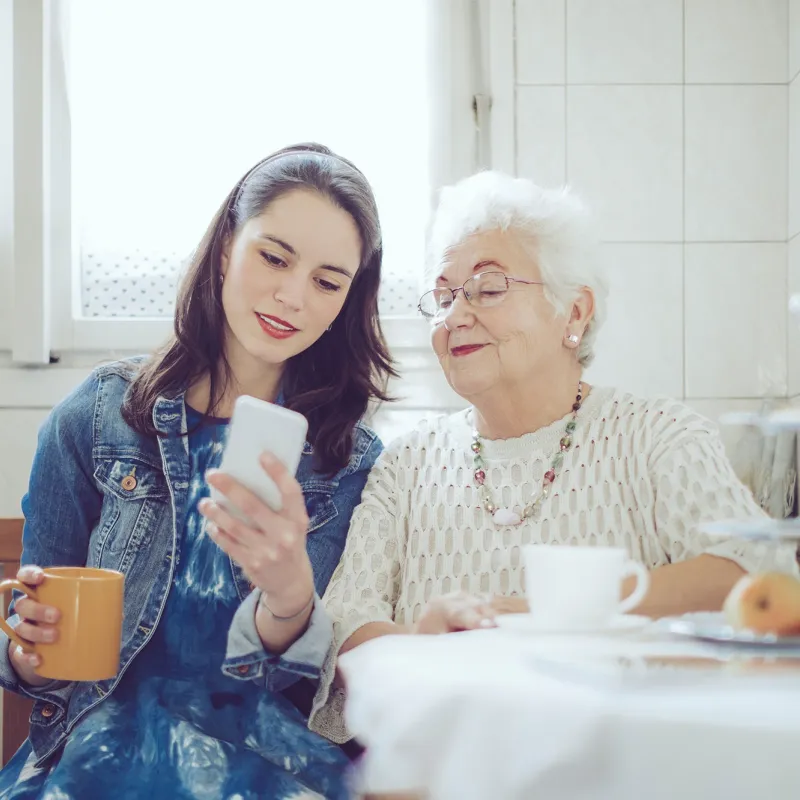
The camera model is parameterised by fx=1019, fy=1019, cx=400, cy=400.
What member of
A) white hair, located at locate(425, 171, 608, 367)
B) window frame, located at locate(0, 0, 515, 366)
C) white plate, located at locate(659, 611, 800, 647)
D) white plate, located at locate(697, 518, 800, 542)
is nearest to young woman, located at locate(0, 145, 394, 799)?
white hair, located at locate(425, 171, 608, 367)

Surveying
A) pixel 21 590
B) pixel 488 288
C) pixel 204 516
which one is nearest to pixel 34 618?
pixel 21 590

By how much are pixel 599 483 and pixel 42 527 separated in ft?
2.57

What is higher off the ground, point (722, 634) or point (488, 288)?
point (488, 288)

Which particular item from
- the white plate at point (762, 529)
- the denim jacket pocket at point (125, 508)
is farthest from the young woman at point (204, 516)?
the white plate at point (762, 529)

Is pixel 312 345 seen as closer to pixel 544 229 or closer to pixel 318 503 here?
pixel 318 503

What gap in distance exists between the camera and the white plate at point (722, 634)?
2.44 ft

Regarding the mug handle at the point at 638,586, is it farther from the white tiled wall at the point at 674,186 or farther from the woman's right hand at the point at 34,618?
the white tiled wall at the point at 674,186

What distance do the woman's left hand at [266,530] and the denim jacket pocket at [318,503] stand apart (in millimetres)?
326

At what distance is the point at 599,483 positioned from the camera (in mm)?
1400

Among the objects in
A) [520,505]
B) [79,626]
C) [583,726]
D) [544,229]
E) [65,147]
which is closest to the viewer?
[583,726]

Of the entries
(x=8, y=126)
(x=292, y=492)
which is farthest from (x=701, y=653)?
(x=8, y=126)

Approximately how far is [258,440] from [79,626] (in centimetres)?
36

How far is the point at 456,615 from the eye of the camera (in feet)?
3.43

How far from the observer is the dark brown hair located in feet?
4.96
